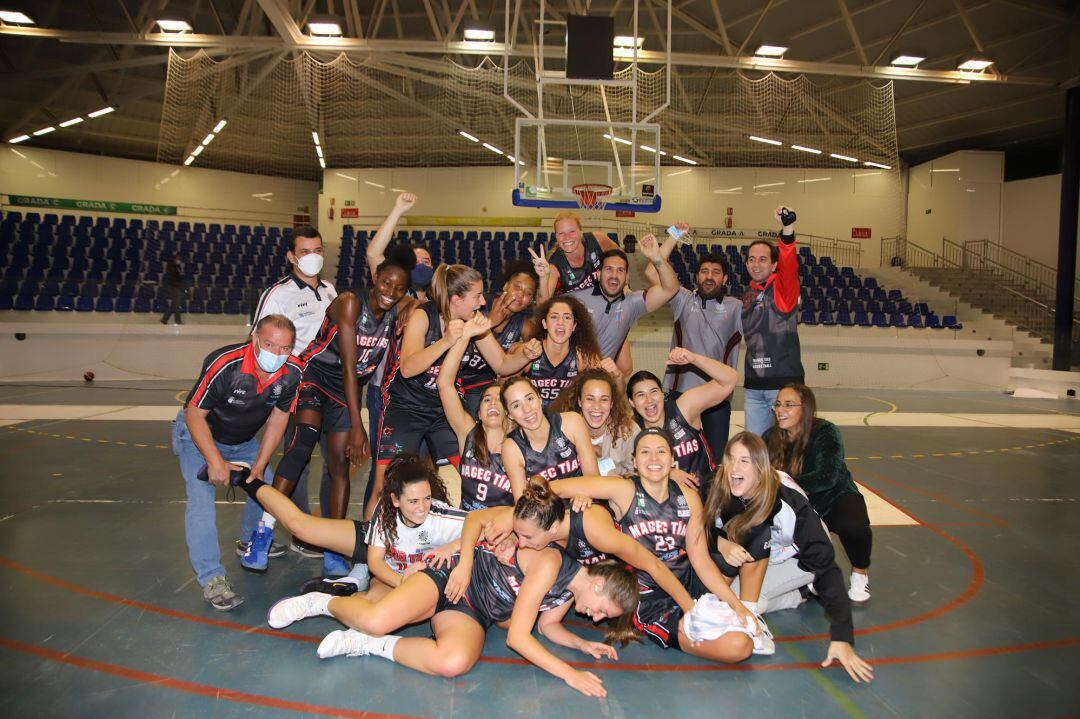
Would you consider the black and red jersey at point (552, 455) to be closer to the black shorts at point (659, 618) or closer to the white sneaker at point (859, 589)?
the black shorts at point (659, 618)

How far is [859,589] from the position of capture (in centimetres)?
365

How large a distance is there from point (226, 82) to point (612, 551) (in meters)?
15.5

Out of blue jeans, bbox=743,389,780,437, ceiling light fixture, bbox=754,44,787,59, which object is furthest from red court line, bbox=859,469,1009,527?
ceiling light fixture, bbox=754,44,787,59

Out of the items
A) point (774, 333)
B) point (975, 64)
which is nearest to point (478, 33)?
point (975, 64)

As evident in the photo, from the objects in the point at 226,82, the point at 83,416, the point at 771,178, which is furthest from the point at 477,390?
the point at 771,178

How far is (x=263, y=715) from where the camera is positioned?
8.38 ft

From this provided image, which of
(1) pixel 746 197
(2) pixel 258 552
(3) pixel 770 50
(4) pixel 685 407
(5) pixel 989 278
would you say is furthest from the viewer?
(1) pixel 746 197

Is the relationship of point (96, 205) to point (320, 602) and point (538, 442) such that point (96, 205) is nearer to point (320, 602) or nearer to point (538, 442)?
point (320, 602)

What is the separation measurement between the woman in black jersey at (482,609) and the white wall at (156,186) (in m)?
21.1

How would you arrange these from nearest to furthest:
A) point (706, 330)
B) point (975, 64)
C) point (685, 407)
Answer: point (685, 407) < point (706, 330) < point (975, 64)

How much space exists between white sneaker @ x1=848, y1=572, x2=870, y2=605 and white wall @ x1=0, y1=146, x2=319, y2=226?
71.9 feet

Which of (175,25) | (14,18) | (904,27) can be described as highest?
(14,18)

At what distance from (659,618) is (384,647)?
1.22 meters

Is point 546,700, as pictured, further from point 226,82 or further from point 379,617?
point 226,82
